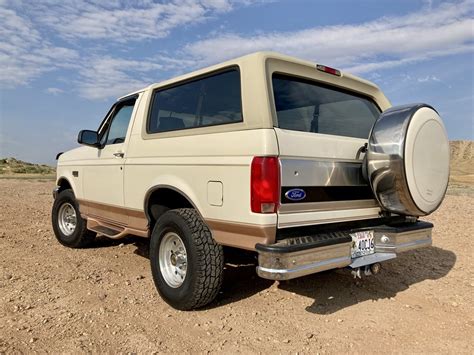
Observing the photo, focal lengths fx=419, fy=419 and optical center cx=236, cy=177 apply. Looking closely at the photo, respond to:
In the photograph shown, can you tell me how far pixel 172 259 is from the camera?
3.99 m

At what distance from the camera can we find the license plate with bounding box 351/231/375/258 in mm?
3554

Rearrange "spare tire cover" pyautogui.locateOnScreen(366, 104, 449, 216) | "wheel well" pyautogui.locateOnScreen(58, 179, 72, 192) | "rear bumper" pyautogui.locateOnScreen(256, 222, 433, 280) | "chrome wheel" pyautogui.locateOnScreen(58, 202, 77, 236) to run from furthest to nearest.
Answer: "wheel well" pyautogui.locateOnScreen(58, 179, 72, 192), "chrome wheel" pyautogui.locateOnScreen(58, 202, 77, 236), "spare tire cover" pyautogui.locateOnScreen(366, 104, 449, 216), "rear bumper" pyautogui.locateOnScreen(256, 222, 433, 280)

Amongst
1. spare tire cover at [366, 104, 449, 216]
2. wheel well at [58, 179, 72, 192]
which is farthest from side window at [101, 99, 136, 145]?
spare tire cover at [366, 104, 449, 216]

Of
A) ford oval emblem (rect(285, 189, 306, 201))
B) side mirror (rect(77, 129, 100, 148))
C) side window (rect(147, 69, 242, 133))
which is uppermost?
side window (rect(147, 69, 242, 133))

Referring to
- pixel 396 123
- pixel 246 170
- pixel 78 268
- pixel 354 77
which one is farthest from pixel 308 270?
pixel 78 268

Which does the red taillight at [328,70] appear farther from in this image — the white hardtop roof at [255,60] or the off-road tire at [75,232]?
the off-road tire at [75,232]

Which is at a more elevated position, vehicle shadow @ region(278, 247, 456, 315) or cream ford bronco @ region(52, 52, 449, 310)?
cream ford bronco @ region(52, 52, 449, 310)

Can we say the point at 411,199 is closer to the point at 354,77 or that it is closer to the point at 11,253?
the point at 354,77

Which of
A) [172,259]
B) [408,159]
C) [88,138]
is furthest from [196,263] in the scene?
[88,138]

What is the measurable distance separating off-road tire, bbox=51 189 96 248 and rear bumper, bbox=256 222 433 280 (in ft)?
12.0

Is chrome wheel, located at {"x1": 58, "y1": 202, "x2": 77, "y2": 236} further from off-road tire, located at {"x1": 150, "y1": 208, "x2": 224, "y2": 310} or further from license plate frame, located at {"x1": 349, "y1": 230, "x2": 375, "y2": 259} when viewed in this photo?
license plate frame, located at {"x1": 349, "y1": 230, "x2": 375, "y2": 259}

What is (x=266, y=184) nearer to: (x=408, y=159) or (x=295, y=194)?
(x=295, y=194)

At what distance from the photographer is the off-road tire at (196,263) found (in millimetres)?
3498

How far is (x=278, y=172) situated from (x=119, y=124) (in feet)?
8.94
